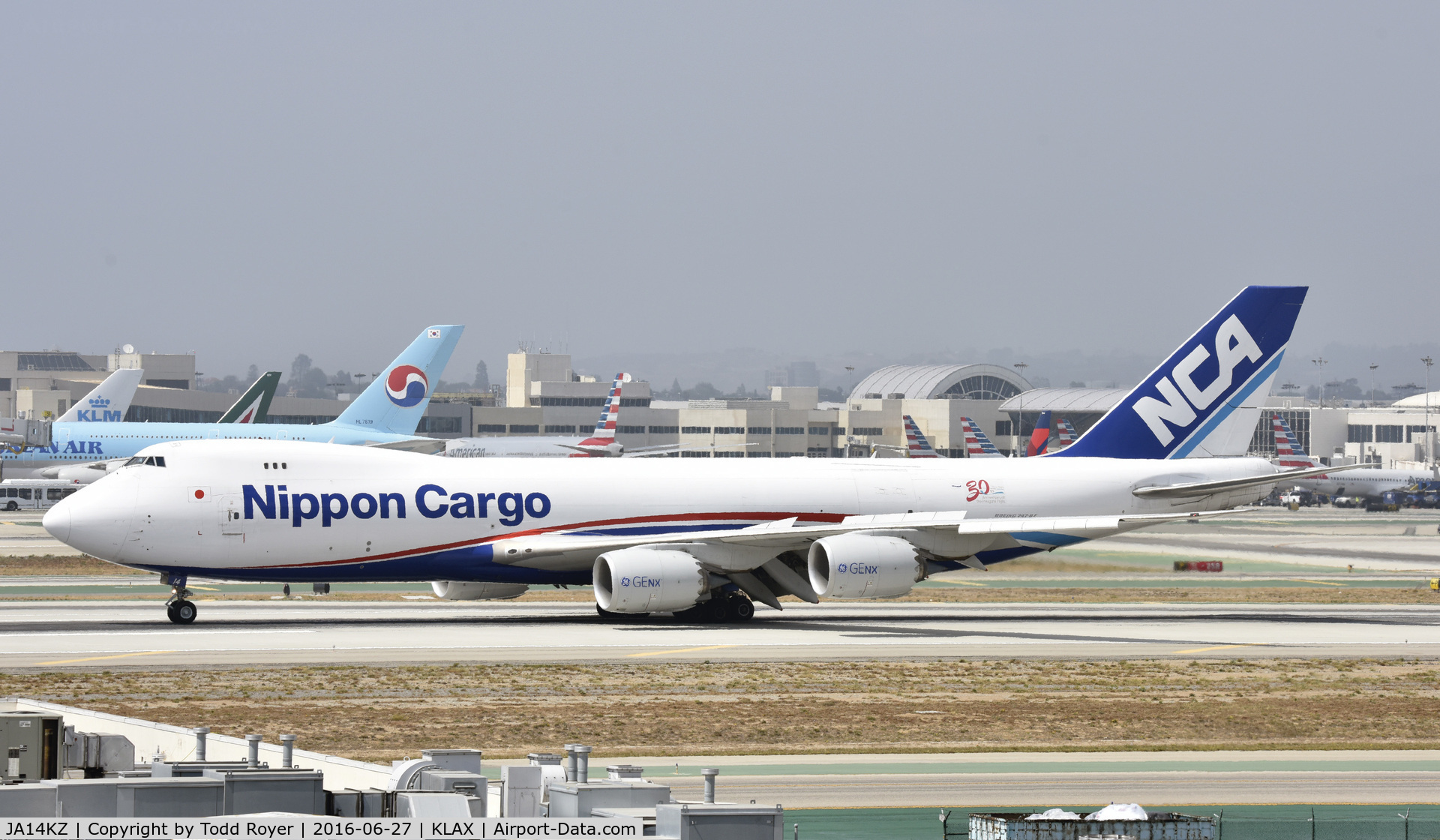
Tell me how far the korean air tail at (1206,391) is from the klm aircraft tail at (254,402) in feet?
249

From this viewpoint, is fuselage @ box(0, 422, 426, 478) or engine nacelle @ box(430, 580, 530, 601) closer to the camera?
engine nacelle @ box(430, 580, 530, 601)

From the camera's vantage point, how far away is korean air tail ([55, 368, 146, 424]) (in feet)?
439

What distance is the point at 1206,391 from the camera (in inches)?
2009

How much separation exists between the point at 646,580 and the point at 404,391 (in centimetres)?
5693

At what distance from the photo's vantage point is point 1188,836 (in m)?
14.2

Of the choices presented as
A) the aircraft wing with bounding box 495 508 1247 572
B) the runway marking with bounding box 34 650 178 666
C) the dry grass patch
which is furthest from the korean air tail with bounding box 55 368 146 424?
the dry grass patch

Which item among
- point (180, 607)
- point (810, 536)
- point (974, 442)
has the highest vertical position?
point (974, 442)

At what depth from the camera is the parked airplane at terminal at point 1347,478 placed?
488 feet

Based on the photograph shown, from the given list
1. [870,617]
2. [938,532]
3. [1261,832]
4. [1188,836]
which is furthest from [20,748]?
[870,617]

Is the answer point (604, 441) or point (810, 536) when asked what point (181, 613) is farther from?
point (604, 441)

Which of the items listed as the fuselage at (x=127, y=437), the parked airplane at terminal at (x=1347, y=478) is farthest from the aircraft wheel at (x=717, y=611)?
the parked airplane at terminal at (x=1347, y=478)

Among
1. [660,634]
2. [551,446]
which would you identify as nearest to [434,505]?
[660,634]

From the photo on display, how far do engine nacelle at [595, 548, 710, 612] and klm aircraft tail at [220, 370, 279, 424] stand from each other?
3002 inches

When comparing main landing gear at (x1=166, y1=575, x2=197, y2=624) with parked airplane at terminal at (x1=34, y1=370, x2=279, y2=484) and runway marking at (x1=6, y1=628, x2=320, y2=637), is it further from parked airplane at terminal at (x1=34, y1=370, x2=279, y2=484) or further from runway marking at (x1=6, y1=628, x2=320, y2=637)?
parked airplane at terminal at (x1=34, y1=370, x2=279, y2=484)
